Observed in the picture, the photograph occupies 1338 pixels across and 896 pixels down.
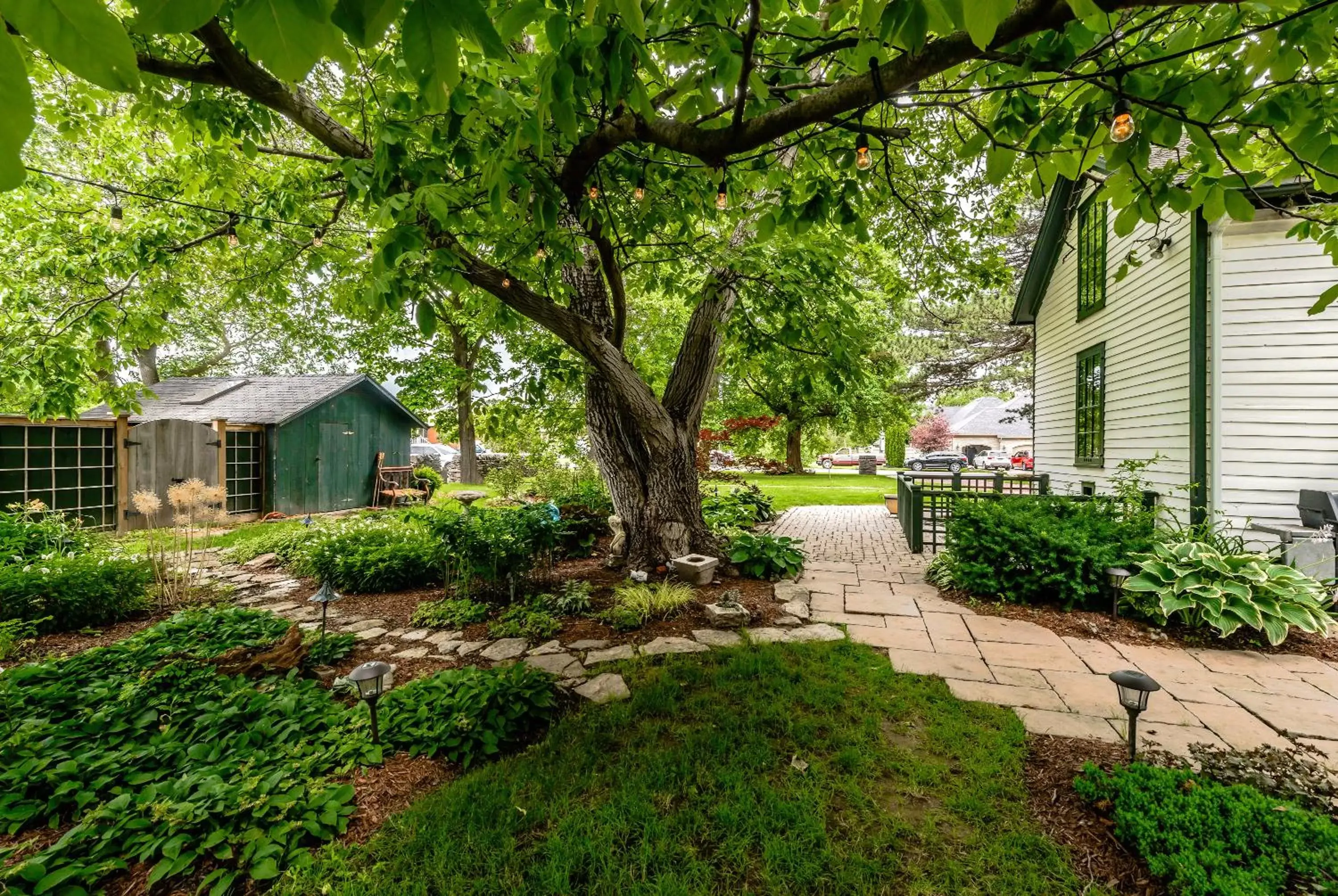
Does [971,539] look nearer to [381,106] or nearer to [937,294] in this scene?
[937,294]

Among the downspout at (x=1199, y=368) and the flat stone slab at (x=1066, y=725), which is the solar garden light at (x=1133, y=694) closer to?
the flat stone slab at (x=1066, y=725)

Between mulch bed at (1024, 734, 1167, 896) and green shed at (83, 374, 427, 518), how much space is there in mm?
12699

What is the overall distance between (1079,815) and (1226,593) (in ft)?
10.1

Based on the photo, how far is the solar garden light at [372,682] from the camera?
2359 mm

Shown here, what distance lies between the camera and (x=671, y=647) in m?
3.68

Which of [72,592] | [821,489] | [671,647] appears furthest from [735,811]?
[821,489]

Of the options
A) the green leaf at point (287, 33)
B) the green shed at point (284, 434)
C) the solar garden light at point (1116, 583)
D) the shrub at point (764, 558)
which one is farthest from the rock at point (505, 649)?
the green shed at point (284, 434)

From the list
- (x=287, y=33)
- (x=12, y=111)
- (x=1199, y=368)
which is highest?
(x=1199, y=368)

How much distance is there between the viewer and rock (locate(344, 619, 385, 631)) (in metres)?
4.16

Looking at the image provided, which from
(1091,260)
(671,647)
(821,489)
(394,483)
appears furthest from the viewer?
(821,489)

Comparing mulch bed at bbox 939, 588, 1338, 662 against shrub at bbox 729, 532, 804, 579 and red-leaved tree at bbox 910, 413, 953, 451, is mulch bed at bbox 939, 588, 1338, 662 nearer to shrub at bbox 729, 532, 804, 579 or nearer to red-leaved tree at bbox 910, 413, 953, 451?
shrub at bbox 729, 532, 804, 579

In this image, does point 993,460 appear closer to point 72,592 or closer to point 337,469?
point 337,469

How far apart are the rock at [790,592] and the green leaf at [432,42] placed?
15.1 ft

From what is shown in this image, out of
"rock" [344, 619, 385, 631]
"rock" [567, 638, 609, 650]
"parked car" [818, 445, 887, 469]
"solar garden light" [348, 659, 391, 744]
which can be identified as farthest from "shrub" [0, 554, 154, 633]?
"parked car" [818, 445, 887, 469]
